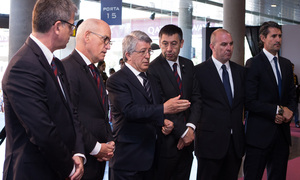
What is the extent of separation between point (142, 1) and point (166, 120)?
1092cm

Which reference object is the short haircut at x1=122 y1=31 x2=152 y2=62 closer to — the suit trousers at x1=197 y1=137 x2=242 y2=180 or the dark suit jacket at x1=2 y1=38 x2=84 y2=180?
the dark suit jacket at x1=2 y1=38 x2=84 y2=180

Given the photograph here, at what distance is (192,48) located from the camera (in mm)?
15086

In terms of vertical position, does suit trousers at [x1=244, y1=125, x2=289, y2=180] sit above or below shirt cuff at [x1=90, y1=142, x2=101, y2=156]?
below

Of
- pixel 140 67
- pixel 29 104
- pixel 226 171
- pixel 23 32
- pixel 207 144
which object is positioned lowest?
pixel 226 171

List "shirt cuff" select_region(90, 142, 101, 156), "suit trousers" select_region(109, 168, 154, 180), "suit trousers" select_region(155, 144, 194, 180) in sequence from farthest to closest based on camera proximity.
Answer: "suit trousers" select_region(155, 144, 194, 180), "suit trousers" select_region(109, 168, 154, 180), "shirt cuff" select_region(90, 142, 101, 156)

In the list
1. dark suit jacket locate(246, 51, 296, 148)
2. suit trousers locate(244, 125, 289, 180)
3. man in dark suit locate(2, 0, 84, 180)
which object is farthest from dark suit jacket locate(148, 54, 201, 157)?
man in dark suit locate(2, 0, 84, 180)

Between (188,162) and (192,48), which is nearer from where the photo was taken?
(188,162)

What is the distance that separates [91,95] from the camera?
8.18 feet

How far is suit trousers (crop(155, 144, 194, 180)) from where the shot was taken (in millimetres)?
3217

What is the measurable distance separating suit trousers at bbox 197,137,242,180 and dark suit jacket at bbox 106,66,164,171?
0.74 m

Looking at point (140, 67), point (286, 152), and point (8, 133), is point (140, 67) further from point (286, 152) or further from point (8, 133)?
point (286, 152)

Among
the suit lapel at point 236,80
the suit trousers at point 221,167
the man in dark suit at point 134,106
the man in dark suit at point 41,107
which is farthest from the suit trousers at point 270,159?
the man in dark suit at point 41,107

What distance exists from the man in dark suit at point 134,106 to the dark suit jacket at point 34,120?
99 centimetres

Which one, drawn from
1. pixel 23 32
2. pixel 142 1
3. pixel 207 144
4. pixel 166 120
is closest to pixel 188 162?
pixel 207 144
